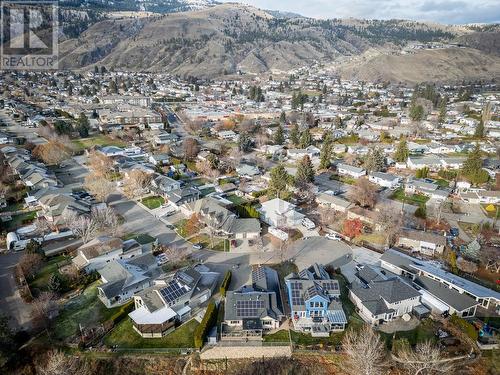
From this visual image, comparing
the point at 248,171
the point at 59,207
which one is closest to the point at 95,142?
the point at 59,207

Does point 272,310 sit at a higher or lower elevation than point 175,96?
lower

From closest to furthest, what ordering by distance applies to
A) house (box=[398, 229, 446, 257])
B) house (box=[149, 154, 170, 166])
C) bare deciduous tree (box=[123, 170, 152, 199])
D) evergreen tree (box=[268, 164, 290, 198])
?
house (box=[398, 229, 446, 257]), evergreen tree (box=[268, 164, 290, 198]), bare deciduous tree (box=[123, 170, 152, 199]), house (box=[149, 154, 170, 166])

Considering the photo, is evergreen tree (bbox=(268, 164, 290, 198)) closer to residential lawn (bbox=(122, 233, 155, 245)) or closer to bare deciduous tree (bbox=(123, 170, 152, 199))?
Answer: residential lawn (bbox=(122, 233, 155, 245))

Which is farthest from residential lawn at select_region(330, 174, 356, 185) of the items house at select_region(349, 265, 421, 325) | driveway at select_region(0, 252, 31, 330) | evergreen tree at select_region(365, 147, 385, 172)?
driveway at select_region(0, 252, 31, 330)

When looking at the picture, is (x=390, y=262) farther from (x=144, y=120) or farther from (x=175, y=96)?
(x=175, y=96)

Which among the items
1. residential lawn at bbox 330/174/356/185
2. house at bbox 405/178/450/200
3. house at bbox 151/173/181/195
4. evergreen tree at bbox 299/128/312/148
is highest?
evergreen tree at bbox 299/128/312/148

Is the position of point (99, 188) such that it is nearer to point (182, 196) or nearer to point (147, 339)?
point (182, 196)

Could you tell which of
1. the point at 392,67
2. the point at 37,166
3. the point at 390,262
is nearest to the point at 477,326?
the point at 390,262

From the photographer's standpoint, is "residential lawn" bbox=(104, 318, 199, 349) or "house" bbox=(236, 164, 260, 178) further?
"house" bbox=(236, 164, 260, 178)
